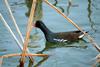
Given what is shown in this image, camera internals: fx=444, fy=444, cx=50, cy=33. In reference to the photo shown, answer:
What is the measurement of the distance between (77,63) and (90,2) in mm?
5805

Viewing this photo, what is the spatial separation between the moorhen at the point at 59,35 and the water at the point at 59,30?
0.18 m

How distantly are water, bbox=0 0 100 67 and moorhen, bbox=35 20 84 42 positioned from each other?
0.60 ft

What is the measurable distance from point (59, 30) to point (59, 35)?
2.25 ft

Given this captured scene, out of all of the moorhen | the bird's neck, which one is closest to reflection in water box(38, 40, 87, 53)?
the moorhen

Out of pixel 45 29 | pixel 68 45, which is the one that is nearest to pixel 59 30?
pixel 45 29

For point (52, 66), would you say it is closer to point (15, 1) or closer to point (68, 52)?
point (68, 52)

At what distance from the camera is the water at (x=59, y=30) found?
9.87 m

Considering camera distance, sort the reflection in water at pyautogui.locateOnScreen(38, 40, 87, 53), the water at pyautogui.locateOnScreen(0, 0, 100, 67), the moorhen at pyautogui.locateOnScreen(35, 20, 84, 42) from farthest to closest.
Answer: the moorhen at pyautogui.locateOnScreen(35, 20, 84, 42)
the reflection in water at pyautogui.locateOnScreen(38, 40, 87, 53)
the water at pyautogui.locateOnScreen(0, 0, 100, 67)

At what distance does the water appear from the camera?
9867mm

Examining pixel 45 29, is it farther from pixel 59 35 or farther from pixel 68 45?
pixel 68 45

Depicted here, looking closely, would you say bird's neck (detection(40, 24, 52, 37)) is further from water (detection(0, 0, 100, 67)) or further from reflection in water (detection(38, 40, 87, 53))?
reflection in water (detection(38, 40, 87, 53))

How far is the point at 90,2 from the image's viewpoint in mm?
15148

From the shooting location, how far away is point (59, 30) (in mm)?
12641

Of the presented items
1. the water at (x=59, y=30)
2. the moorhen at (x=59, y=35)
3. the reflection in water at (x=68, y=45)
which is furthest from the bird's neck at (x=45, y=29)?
the reflection in water at (x=68, y=45)
